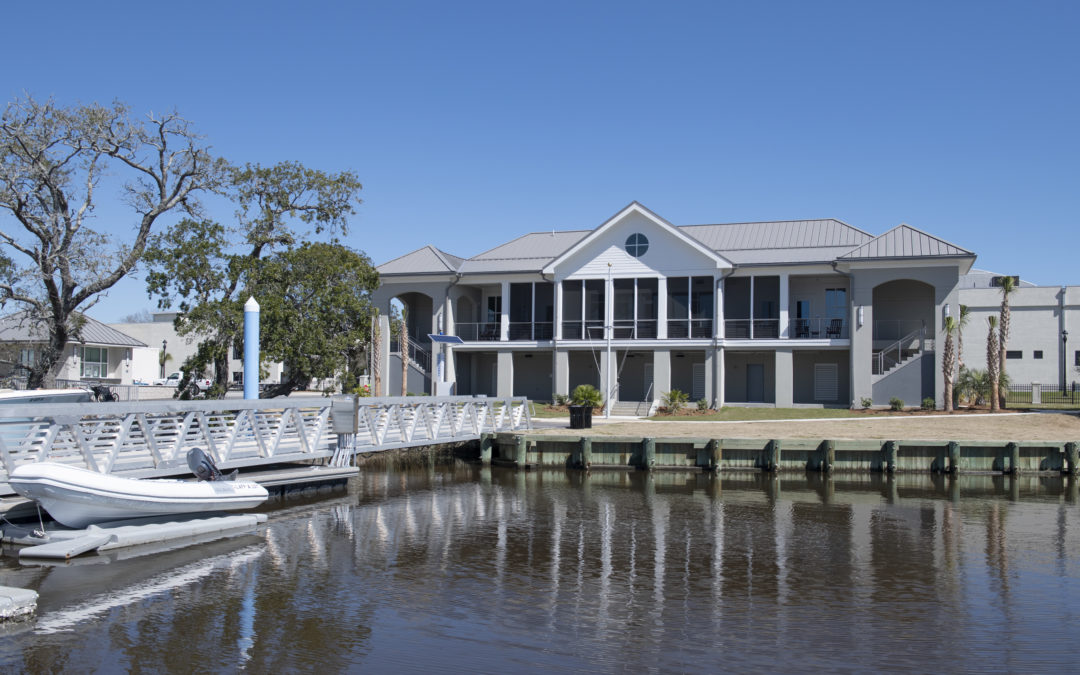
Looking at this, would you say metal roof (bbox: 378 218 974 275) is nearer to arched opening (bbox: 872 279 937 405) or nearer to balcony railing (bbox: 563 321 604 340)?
arched opening (bbox: 872 279 937 405)

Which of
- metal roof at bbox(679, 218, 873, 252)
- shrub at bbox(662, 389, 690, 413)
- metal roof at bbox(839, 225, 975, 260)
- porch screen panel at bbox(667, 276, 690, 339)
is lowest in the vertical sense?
shrub at bbox(662, 389, 690, 413)

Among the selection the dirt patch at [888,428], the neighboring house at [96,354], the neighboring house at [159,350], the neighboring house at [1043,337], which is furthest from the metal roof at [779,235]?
the neighboring house at [96,354]

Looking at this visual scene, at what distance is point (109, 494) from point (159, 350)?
6184 cm

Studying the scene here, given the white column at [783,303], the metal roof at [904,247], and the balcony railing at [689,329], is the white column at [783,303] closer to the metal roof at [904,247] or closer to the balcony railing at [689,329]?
the metal roof at [904,247]

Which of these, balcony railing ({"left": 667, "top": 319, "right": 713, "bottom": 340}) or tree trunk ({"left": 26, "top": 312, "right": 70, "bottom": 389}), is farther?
balcony railing ({"left": 667, "top": 319, "right": 713, "bottom": 340})

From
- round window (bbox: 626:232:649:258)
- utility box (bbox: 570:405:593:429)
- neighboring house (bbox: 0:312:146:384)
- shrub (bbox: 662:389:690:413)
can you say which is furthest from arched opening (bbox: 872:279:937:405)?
neighboring house (bbox: 0:312:146:384)

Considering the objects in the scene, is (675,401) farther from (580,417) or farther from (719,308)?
A: (580,417)

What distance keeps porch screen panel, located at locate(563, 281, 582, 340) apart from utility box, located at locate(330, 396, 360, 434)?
19483 millimetres

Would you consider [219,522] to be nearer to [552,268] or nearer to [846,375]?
[552,268]

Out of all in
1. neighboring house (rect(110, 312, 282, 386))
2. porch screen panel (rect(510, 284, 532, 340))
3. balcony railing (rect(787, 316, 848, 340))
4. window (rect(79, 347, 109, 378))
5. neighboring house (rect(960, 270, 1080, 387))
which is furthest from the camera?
neighboring house (rect(110, 312, 282, 386))

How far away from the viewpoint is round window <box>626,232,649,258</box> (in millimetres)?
38688

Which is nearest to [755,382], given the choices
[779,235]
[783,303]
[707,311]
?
[707,311]

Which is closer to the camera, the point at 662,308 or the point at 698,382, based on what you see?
the point at 662,308

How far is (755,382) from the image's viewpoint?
1554 inches
